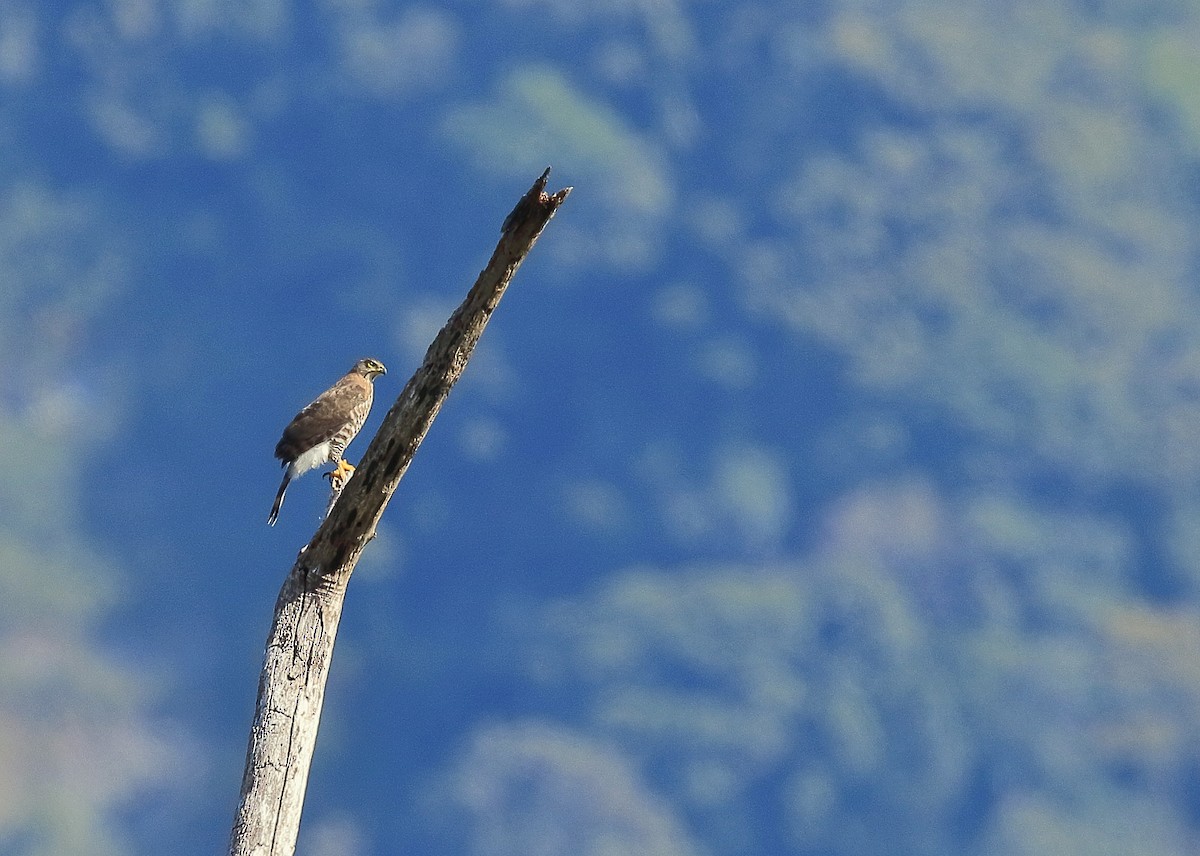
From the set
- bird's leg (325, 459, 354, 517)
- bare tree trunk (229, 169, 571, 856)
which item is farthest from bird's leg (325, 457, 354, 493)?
bare tree trunk (229, 169, 571, 856)

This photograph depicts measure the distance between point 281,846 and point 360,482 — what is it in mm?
2267

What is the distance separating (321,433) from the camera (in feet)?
54.5

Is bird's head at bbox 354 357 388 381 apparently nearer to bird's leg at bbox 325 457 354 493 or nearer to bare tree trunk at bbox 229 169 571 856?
bird's leg at bbox 325 457 354 493

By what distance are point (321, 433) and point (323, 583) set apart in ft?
22.4

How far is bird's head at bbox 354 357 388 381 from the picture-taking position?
19.8 m

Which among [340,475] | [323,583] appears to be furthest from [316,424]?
[323,583]

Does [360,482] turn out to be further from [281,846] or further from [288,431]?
[288,431]

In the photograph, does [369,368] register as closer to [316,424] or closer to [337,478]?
[316,424]

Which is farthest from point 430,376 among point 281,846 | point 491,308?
point 281,846

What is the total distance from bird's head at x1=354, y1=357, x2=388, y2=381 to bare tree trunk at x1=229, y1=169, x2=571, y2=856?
A: 9.77 m

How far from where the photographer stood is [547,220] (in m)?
9.40

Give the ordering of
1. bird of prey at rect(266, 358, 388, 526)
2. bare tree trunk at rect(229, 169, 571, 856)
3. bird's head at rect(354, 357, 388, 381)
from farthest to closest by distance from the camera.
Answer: bird's head at rect(354, 357, 388, 381)
bird of prey at rect(266, 358, 388, 526)
bare tree trunk at rect(229, 169, 571, 856)

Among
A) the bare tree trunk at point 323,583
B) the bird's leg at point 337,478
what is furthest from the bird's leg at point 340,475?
the bare tree trunk at point 323,583

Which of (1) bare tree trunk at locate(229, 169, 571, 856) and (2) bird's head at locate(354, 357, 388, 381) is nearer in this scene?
(1) bare tree trunk at locate(229, 169, 571, 856)
